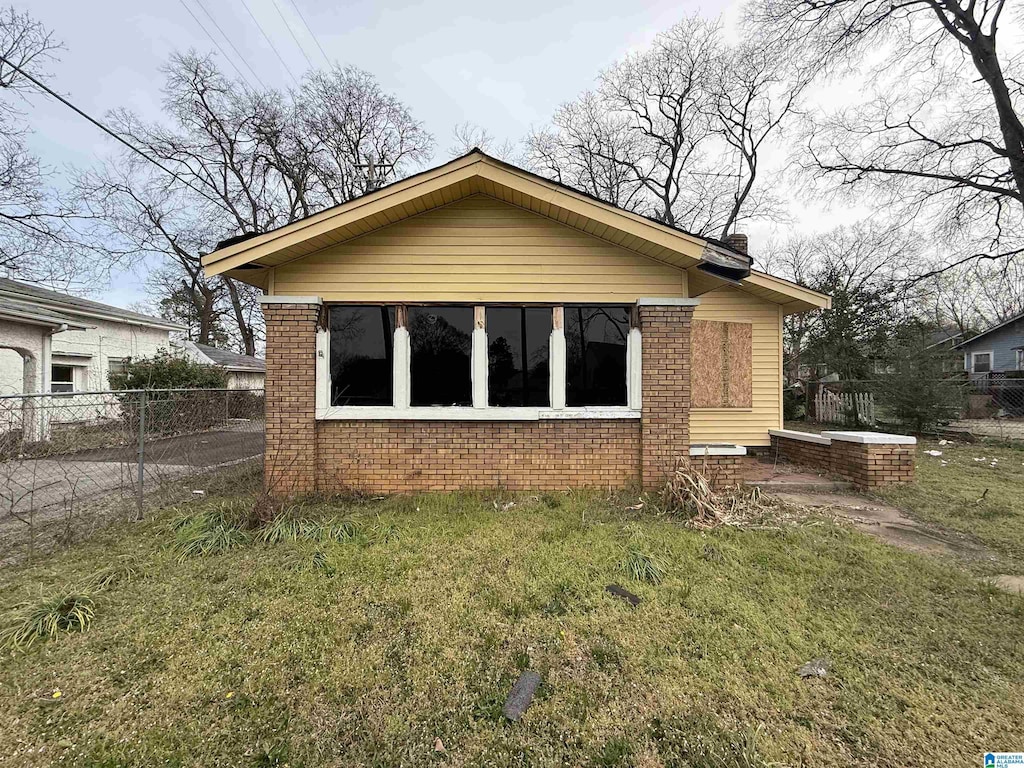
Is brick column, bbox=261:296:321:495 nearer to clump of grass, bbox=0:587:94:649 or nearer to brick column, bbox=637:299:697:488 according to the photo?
clump of grass, bbox=0:587:94:649

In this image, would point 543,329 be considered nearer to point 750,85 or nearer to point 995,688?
point 995,688

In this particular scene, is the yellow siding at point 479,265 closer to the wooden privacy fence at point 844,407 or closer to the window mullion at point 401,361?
the window mullion at point 401,361

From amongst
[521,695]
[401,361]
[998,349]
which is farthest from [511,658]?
[998,349]

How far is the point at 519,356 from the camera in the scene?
5953 mm

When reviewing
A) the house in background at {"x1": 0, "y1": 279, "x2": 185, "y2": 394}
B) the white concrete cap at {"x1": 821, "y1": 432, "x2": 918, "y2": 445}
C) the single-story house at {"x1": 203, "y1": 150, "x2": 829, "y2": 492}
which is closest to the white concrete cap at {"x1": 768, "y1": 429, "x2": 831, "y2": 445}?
the white concrete cap at {"x1": 821, "y1": 432, "x2": 918, "y2": 445}

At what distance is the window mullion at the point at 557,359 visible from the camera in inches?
232

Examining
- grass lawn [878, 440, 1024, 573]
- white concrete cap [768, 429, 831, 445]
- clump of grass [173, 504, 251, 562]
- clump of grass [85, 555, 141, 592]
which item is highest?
white concrete cap [768, 429, 831, 445]

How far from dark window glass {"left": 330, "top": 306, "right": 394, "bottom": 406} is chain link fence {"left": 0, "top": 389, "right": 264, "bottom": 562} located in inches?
84.0

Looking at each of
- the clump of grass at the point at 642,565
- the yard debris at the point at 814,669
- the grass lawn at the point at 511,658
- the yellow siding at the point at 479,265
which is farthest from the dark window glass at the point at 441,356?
the yard debris at the point at 814,669

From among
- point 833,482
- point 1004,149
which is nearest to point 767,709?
point 833,482

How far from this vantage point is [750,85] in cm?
2136

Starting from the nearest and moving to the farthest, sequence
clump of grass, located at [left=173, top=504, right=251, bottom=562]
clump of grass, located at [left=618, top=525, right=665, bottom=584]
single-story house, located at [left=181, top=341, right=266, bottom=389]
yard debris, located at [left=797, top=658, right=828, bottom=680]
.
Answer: yard debris, located at [left=797, top=658, right=828, bottom=680], clump of grass, located at [left=618, top=525, right=665, bottom=584], clump of grass, located at [left=173, top=504, right=251, bottom=562], single-story house, located at [left=181, top=341, right=266, bottom=389]

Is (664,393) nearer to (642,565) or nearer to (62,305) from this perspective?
(642,565)

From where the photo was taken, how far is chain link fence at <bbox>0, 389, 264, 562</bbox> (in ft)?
15.3
